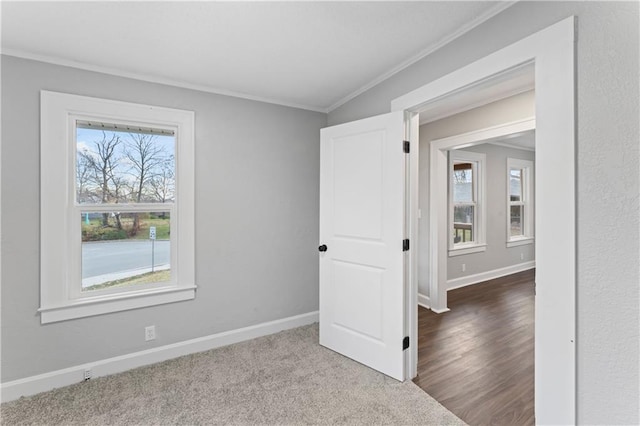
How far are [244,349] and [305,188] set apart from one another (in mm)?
1676

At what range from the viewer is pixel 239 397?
6.59 ft

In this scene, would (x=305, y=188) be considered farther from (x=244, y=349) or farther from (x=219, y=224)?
(x=244, y=349)

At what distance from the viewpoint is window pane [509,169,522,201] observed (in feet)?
18.3

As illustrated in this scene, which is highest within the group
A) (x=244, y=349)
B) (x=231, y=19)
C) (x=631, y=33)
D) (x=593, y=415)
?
(x=231, y=19)

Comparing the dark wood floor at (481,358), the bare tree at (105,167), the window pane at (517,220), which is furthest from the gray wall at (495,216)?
the bare tree at (105,167)

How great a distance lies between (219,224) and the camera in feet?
8.93

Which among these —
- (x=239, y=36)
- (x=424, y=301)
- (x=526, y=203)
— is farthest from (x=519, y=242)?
(x=239, y=36)

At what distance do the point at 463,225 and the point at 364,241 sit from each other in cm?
336

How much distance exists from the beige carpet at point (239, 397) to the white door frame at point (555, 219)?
2.43 ft

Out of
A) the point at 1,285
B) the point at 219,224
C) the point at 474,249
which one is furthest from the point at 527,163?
the point at 1,285

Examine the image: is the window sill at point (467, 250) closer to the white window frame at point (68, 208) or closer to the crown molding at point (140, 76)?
the crown molding at point (140, 76)

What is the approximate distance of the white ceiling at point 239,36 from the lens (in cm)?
157

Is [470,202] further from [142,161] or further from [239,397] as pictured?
[142,161]

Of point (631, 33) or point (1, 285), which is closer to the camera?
point (631, 33)
